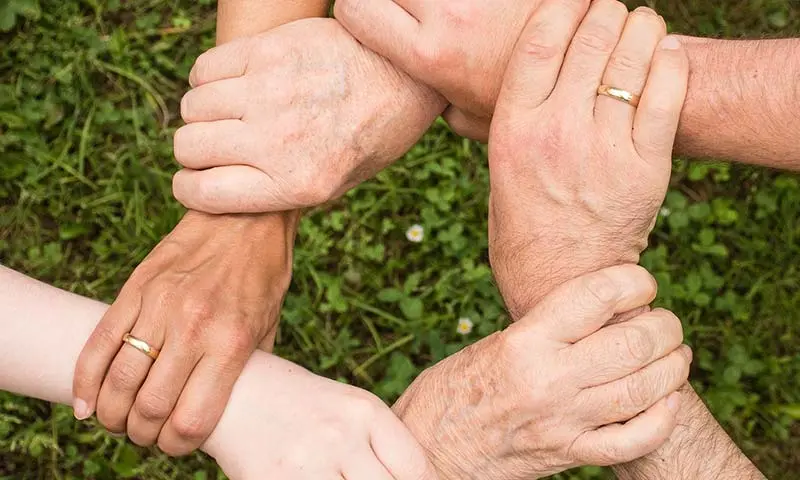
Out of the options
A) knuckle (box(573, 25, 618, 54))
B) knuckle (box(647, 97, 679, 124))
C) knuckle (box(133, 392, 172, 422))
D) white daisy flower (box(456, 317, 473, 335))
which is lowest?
white daisy flower (box(456, 317, 473, 335))

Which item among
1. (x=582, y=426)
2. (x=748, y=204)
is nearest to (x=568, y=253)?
(x=582, y=426)

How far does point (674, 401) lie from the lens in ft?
6.66

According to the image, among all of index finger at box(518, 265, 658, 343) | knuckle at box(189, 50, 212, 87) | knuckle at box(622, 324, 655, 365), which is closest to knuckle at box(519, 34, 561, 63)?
index finger at box(518, 265, 658, 343)

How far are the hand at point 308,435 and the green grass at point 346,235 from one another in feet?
→ 3.24

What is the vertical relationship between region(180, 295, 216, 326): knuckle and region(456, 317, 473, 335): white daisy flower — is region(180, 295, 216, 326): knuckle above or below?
above

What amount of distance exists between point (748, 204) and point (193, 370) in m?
2.38

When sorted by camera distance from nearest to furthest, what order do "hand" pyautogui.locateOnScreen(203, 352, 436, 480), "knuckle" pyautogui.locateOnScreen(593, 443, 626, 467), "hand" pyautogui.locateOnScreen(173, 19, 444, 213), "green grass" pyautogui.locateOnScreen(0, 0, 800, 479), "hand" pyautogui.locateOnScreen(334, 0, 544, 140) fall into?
"knuckle" pyautogui.locateOnScreen(593, 443, 626, 467)
"hand" pyautogui.locateOnScreen(203, 352, 436, 480)
"hand" pyautogui.locateOnScreen(334, 0, 544, 140)
"hand" pyautogui.locateOnScreen(173, 19, 444, 213)
"green grass" pyautogui.locateOnScreen(0, 0, 800, 479)

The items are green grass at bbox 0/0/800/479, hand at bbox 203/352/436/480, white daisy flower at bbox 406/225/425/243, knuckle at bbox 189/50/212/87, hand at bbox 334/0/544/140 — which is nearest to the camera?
hand at bbox 203/352/436/480

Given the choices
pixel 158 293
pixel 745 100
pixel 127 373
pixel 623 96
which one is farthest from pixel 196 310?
pixel 745 100

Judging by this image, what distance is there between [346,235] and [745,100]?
5.77ft

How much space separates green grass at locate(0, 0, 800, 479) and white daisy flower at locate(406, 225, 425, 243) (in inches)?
1.7

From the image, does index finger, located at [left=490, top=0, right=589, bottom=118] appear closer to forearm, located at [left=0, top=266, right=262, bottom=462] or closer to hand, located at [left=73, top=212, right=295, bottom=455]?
hand, located at [left=73, top=212, right=295, bottom=455]

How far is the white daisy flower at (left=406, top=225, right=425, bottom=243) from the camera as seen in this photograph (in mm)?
3359

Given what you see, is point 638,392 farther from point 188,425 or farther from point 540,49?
point 188,425
